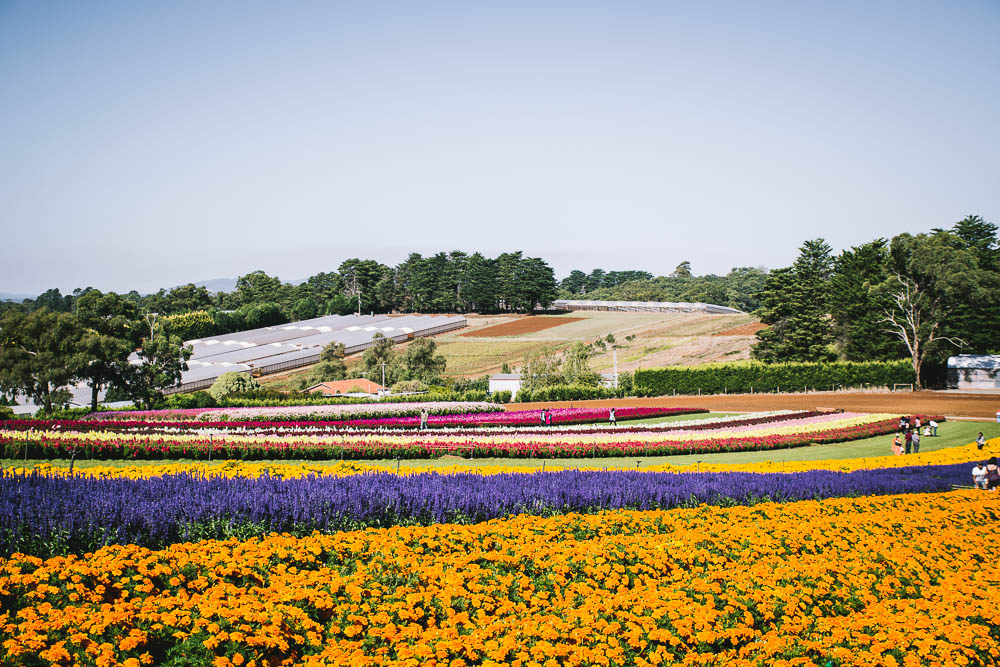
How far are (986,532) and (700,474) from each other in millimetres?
4997

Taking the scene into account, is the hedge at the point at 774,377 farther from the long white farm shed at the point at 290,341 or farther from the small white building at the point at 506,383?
the long white farm shed at the point at 290,341

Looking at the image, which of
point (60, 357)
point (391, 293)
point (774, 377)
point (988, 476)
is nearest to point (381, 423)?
point (60, 357)

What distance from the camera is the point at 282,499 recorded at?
930cm

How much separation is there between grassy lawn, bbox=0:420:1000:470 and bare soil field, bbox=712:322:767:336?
166 feet

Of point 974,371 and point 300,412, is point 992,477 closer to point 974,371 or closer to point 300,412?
point 300,412

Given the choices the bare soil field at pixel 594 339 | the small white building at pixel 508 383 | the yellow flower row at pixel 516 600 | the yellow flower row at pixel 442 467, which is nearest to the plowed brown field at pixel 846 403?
the small white building at pixel 508 383

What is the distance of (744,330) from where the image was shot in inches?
3324

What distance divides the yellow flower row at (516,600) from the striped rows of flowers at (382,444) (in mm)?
10626

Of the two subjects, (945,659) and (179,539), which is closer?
(945,659)

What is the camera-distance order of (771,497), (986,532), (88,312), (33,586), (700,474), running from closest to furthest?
(33,586) → (986,532) → (771,497) → (700,474) → (88,312)

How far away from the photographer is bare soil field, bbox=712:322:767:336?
8288 centimetres

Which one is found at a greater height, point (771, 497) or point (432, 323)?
point (432, 323)

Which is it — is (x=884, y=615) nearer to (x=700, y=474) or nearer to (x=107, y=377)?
(x=700, y=474)

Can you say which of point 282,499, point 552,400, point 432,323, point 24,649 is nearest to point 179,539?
point 282,499
